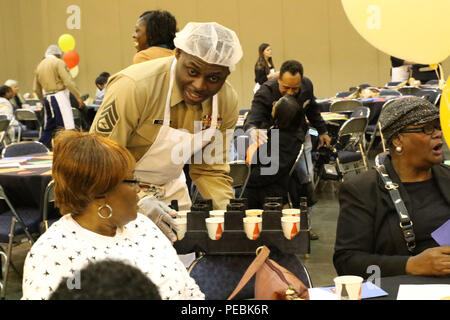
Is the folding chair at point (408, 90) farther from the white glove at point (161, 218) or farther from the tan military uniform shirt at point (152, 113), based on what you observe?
the white glove at point (161, 218)

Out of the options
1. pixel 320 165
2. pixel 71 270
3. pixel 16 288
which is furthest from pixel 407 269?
pixel 320 165

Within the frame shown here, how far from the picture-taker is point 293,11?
14.6m

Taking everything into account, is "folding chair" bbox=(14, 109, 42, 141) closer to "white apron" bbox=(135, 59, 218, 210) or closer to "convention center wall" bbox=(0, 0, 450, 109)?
"convention center wall" bbox=(0, 0, 450, 109)

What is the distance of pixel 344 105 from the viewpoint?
8586mm

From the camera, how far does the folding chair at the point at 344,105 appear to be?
8484 millimetres

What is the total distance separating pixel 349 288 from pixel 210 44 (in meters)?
1.16

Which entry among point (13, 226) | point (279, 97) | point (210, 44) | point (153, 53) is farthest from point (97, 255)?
point (279, 97)

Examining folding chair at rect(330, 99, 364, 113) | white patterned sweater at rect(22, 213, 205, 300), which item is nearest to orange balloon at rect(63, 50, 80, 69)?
folding chair at rect(330, 99, 364, 113)

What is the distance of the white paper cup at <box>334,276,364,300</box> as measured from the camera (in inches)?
63.2

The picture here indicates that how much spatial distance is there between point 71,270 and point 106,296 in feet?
2.18

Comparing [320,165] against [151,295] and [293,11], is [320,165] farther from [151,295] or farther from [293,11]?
[293,11]

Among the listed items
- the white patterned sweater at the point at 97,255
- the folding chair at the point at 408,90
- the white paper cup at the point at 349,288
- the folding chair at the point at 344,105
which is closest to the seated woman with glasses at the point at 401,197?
the white paper cup at the point at 349,288

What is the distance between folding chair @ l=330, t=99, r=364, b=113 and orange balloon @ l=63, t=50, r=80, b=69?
7.45m

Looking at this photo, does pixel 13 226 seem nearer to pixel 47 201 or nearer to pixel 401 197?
pixel 47 201
